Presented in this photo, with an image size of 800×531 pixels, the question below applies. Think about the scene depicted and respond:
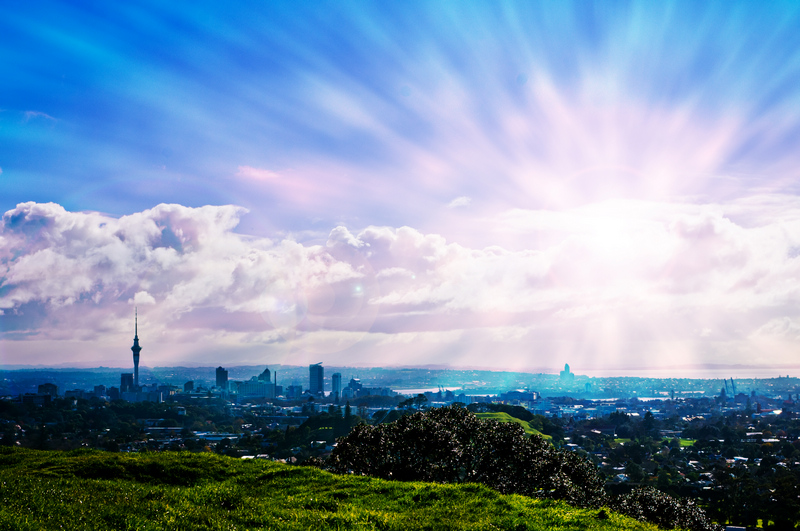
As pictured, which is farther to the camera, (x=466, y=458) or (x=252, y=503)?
(x=466, y=458)

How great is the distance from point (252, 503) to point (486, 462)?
428 inches

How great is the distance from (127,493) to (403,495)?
19.3ft

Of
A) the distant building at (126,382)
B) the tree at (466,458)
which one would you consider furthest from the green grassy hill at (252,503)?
the distant building at (126,382)

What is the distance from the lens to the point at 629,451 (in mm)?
82812

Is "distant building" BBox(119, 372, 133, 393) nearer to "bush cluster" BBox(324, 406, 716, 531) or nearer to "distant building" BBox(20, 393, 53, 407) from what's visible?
"distant building" BBox(20, 393, 53, 407)

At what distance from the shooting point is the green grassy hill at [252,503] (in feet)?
27.1

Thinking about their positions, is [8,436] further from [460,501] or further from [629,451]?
[629,451]

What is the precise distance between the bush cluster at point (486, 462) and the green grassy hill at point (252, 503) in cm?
536

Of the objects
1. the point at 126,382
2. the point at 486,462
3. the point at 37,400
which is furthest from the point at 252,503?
the point at 126,382

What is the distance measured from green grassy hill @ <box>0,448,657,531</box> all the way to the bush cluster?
536cm

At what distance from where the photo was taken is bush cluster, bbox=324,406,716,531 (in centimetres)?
1806

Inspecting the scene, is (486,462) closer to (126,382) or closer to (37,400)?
(37,400)

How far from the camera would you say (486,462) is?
18.9 m

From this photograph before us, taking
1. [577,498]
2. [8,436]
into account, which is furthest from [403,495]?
[8,436]
